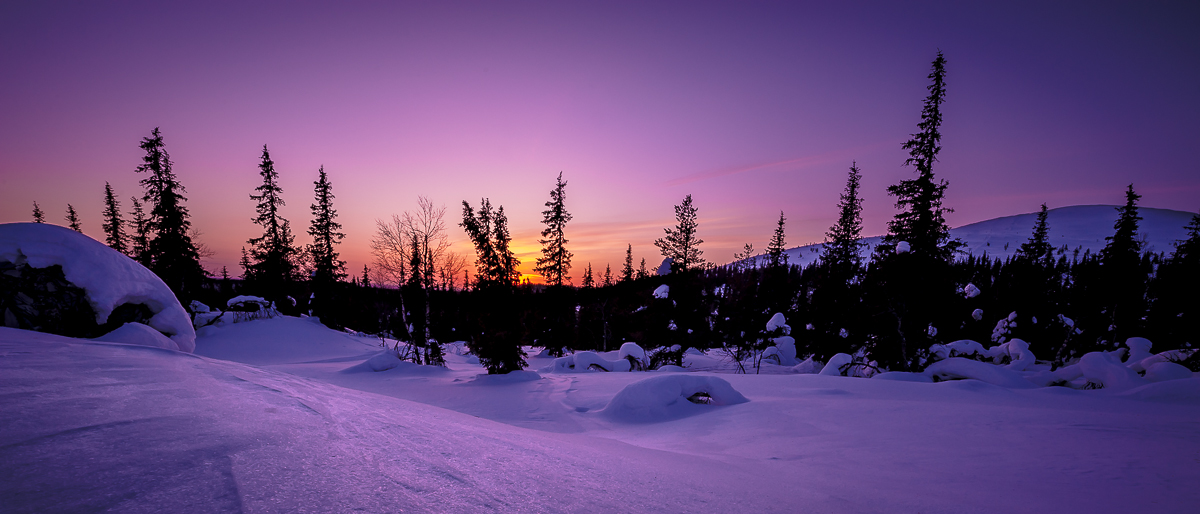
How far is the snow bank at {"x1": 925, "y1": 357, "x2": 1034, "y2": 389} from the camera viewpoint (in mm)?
9688

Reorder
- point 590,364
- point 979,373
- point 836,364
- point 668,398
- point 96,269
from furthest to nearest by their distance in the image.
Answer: point 590,364, point 836,364, point 979,373, point 96,269, point 668,398

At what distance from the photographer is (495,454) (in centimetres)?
242

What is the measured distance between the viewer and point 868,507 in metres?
2.56

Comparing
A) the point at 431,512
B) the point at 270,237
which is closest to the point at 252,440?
the point at 431,512

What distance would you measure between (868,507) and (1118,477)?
2.41m

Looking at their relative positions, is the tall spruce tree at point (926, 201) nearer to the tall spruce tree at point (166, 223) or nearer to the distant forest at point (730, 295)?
the distant forest at point (730, 295)

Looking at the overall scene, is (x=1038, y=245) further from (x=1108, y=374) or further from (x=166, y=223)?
(x=166, y=223)

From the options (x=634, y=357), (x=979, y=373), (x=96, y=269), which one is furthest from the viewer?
(x=634, y=357)

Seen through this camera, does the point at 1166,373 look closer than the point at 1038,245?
Yes

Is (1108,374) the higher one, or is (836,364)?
(1108,374)

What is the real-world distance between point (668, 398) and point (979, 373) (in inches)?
398

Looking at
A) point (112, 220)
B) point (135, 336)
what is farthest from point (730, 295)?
point (112, 220)

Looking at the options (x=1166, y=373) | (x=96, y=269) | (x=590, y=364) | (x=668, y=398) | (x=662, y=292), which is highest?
(x=96, y=269)

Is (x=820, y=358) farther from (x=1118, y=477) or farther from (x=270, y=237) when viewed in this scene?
(x=270, y=237)
